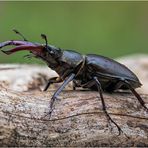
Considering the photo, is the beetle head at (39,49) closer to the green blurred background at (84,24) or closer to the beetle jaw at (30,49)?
the beetle jaw at (30,49)

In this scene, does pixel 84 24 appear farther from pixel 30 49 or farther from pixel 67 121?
pixel 67 121

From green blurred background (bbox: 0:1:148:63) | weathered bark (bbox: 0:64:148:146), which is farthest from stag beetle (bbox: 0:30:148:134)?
green blurred background (bbox: 0:1:148:63)

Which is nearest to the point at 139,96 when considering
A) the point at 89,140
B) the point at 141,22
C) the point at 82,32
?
the point at 89,140

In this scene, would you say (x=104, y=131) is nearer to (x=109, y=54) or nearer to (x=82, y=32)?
(x=109, y=54)

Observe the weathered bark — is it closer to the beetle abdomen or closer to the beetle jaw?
the beetle abdomen

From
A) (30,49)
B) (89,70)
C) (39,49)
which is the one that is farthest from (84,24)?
(30,49)

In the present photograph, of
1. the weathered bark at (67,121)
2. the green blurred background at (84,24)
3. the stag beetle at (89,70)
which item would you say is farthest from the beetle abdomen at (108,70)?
the green blurred background at (84,24)
